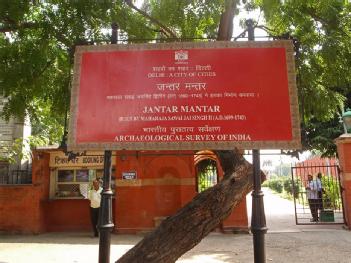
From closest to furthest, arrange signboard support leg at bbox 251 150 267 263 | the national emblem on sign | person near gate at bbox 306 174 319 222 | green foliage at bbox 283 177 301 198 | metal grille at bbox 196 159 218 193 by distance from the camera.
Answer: signboard support leg at bbox 251 150 267 263 < the national emblem on sign < person near gate at bbox 306 174 319 222 < metal grille at bbox 196 159 218 193 < green foliage at bbox 283 177 301 198

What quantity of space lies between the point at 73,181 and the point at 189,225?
31.5 ft

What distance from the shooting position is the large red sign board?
5.07 meters

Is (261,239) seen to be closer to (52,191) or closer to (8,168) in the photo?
(52,191)

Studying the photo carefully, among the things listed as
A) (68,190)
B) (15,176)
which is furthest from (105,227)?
(15,176)

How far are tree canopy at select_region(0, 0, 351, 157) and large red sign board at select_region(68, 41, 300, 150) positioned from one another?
1670 mm

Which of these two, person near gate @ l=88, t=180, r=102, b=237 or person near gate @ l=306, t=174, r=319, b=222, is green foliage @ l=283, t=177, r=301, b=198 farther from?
person near gate @ l=88, t=180, r=102, b=237

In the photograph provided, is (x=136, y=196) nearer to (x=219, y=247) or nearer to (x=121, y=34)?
(x=219, y=247)

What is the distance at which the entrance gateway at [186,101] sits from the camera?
16.6ft

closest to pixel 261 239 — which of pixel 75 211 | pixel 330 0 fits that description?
pixel 330 0

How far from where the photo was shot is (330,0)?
741cm

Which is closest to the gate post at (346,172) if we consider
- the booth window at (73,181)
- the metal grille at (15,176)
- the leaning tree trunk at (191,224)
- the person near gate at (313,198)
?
the person near gate at (313,198)

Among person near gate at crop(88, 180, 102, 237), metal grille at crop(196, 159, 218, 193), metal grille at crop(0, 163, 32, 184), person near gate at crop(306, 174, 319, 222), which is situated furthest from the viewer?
metal grille at crop(196, 159, 218, 193)

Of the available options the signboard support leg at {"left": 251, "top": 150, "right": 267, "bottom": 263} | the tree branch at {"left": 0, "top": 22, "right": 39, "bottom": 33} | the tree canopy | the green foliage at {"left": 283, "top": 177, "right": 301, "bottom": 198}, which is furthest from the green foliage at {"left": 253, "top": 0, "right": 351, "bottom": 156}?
the green foliage at {"left": 283, "top": 177, "right": 301, "bottom": 198}

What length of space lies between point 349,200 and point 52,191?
10.1m
